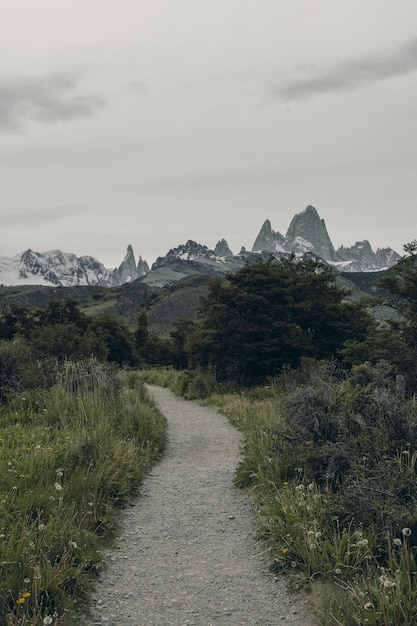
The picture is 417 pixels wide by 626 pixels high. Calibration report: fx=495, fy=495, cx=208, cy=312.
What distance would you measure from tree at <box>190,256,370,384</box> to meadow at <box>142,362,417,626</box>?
1124 centimetres

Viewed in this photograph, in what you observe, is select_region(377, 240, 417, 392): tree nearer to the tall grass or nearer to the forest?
the forest

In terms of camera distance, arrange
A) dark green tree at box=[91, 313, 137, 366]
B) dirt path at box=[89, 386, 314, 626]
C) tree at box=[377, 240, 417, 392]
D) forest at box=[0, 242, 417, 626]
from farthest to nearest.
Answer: dark green tree at box=[91, 313, 137, 366] → tree at box=[377, 240, 417, 392] → dirt path at box=[89, 386, 314, 626] → forest at box=[0, 242, 417, 626]

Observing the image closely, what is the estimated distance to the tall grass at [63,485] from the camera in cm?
454

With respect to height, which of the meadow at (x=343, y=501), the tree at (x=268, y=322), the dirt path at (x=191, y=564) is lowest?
the dirt path at (x=191, y=564)

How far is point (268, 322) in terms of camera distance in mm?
21328

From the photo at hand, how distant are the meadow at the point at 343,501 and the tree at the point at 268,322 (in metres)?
11.2

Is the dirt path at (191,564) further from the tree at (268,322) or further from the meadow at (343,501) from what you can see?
the tree at (268,322)

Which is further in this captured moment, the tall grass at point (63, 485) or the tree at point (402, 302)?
the tree at point (402, 302)

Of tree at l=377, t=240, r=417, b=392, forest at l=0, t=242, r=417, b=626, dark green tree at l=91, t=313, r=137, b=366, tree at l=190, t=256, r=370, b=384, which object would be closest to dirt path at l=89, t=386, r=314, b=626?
forest at l=0, t=242, r=417, b=626

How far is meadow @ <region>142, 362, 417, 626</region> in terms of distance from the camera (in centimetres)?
445

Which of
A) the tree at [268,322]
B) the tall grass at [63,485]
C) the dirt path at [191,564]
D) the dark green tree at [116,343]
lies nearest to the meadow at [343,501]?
the dirt path at [191,564]

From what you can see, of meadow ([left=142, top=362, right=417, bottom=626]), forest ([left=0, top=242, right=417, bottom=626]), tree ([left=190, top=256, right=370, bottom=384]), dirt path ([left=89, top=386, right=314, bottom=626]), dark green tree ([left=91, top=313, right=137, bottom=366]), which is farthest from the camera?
dark green tree ([left=91, top=313, right=137, bottom=366])

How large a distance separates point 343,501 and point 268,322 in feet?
51.5

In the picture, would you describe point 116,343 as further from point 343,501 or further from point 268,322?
point 343,501
